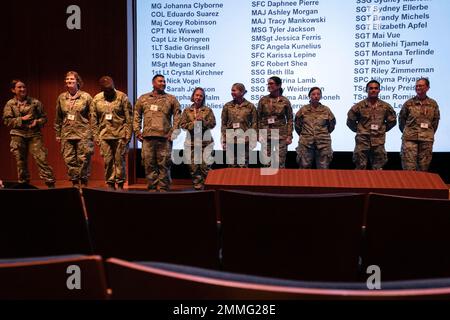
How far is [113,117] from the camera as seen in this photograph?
5699 millimetres

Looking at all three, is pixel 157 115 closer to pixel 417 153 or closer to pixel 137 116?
pixel 137 116

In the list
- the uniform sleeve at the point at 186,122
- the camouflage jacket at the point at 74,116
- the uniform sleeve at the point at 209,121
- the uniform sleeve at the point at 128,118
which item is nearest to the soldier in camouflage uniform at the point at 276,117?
the uniform sleeve at the point at 209,121

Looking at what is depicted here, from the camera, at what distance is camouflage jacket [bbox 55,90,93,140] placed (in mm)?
5812

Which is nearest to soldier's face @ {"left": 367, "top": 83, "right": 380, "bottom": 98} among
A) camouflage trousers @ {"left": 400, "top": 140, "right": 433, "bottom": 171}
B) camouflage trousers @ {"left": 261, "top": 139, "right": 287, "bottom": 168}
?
camouflage trousers @ {"left": 400, "top": 140, "right": 433, "bottom": 171}

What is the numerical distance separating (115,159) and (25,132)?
1.29 m

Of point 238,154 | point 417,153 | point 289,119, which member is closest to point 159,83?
point 238,154

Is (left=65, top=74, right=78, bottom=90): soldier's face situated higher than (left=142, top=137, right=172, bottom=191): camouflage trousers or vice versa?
(left=65, top=74, right=78, bottom=90): soldier's face

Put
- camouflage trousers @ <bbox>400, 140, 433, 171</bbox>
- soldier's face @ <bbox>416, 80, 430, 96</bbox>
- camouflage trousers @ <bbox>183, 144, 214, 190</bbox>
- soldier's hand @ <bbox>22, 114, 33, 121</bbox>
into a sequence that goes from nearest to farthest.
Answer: soldier's face @ <bbox>416, 80, 430, 96</bbox>
camouflage trousers @ <bbox>400, 140, 433, 171</bbox>
soldier's hand @ <bbox>22, 114, 33, 121</bbox>
camouflage trousers @ <bbox>183, 144, 214, 190</bbox>

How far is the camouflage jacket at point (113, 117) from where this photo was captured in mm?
5701

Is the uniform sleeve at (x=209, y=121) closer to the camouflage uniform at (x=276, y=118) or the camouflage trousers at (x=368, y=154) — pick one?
the camouflage uniform at (x=276, y=118)

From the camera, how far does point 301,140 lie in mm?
5949

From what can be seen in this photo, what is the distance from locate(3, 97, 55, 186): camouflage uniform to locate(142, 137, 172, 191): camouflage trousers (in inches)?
54.2

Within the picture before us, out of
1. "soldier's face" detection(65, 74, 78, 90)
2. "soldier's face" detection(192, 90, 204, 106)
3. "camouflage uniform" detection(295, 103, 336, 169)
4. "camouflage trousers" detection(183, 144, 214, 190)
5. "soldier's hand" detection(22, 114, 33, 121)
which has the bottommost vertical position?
"camouflage trousers" detection(183, 144, 214, 190)

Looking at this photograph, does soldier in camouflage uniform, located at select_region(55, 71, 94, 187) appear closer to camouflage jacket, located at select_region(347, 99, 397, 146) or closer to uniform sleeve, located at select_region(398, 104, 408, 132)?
camouflage jacket, located at select_region(347, 99, 397, 146)
